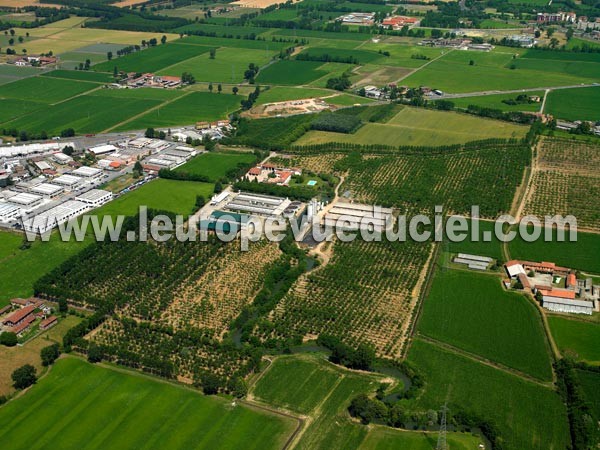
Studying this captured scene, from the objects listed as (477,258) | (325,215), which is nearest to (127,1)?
(325,215)

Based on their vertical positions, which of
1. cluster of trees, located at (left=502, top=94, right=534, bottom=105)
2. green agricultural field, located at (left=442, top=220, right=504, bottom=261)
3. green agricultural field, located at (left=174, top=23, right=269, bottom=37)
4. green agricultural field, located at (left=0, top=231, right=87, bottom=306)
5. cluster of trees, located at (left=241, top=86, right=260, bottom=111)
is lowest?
green agricultural field, located at (left=0, top=231, right=87, bottom=306)

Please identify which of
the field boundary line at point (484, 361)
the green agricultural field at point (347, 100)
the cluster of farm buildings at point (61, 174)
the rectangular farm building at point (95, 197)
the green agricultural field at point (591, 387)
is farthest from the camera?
the green agricultural field at point (347, 100)

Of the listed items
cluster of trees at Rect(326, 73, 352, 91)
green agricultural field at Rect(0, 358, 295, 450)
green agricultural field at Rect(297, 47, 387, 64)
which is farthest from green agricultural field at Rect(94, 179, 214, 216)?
green agricultural field at Rect(297, 47, 387, 64)

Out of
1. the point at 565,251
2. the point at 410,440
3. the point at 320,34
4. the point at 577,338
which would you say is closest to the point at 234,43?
the point at 320,34

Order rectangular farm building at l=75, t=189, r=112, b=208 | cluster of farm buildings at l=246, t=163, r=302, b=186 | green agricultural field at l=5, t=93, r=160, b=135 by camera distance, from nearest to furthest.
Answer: rectangular farm building at l=75, t=189, r=112, b=208 → cluster of farm buildings at l=246, t=163, r=302, b=186 → green agricultural field at l=5, t=93, r=160, b=135

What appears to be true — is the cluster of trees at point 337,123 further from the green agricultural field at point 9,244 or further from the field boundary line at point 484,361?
the field boundary line at point 484,361

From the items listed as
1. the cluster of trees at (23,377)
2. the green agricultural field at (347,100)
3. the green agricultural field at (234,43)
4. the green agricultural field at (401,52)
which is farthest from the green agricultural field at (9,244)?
the green agricultural field at (234,43)

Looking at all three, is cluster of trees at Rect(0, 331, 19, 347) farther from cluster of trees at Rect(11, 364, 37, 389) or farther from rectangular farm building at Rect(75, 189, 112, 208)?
rectangular farm building at Rect(75, 189, 112, 208)

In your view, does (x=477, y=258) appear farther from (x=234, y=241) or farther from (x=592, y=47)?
(x=592, y=47)
